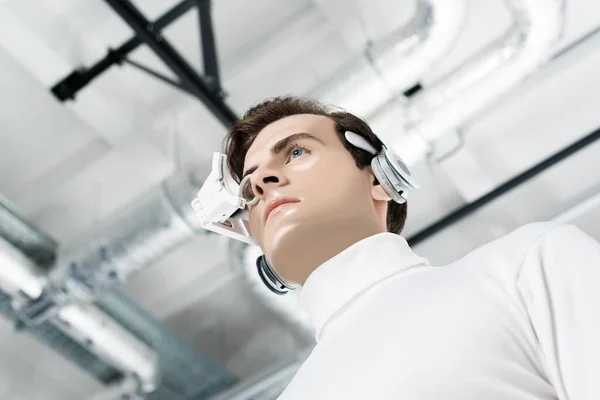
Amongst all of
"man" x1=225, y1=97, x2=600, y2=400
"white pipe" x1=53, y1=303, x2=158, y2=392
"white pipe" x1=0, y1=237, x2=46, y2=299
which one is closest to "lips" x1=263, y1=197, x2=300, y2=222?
"man" x1=225, y1=97, x2=600, y2=400

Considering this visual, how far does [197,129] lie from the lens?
3080 mm

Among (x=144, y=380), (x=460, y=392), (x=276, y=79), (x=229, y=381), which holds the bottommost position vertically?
(x=229, y=381)

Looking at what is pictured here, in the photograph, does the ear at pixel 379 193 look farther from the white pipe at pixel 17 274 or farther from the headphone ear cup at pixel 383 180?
the white pipe at pixel 17 274

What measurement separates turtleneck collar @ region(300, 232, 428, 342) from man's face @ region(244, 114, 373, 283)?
5cm

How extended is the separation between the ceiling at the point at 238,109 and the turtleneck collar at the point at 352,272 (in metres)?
1.42

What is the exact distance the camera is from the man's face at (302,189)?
1128 millimetres

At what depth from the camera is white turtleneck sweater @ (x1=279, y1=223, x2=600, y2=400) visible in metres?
0.76

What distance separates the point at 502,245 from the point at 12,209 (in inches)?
94.9

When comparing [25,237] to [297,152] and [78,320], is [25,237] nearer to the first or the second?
[78,320]

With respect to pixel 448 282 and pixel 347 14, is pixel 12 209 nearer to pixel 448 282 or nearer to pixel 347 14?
pixel 347 14

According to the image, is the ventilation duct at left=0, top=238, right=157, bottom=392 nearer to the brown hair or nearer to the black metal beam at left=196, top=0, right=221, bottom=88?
the black metal beam at left=196, top=0, right=221, bottom=88

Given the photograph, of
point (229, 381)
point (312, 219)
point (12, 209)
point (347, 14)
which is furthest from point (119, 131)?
point (312, 219)

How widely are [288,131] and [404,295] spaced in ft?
1.65

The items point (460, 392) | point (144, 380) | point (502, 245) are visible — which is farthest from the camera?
point (144, 380)
